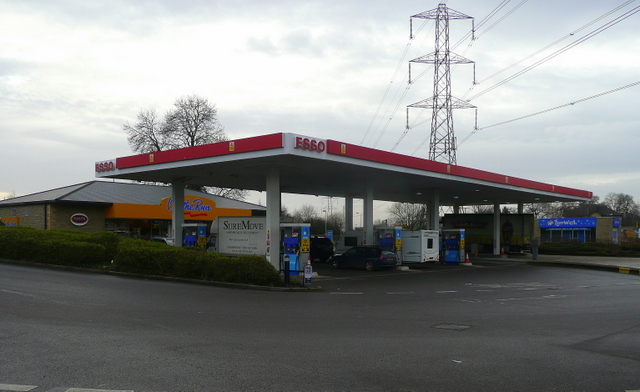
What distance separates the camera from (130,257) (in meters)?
21.1

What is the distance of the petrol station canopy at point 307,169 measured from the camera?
2120 cm

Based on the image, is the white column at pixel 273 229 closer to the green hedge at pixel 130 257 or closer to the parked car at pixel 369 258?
the green hedge at pixel 130 257

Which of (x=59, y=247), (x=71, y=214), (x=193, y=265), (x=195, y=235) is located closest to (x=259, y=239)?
(x=193, y=265)

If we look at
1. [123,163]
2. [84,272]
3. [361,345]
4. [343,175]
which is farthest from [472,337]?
[123,163]

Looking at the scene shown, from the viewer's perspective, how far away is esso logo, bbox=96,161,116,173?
2767cm

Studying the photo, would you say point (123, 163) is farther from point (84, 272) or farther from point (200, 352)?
point (200, 352)

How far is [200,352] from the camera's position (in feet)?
26.7

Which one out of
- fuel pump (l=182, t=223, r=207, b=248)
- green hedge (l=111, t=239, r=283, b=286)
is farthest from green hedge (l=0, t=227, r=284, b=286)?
fuel pump (l=182, t=223, r=207, b=248)

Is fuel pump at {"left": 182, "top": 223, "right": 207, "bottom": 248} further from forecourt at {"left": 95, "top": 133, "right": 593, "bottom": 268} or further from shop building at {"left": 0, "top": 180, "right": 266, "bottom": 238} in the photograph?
shop building at {"left": 0, "top": 180, "right": 266, "bottom": 238}

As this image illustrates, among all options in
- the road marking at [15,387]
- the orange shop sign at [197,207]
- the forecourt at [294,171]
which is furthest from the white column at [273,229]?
the orange shop sign at [197,207]

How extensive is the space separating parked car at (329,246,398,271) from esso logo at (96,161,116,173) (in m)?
13.2

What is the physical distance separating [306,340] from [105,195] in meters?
34.1

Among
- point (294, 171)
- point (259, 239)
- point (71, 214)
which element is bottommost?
point (259, 239)

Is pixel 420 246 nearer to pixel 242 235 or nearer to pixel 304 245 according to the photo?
pixel 304 245
